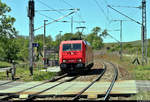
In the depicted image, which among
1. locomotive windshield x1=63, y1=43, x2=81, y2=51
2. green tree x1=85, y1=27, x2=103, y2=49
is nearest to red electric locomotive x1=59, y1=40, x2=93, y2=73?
locomotive windshield x1=63, y1=43, x2=81, y2=51

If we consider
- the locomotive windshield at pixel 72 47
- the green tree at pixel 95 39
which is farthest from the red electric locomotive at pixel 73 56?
the green tree at pixel 95 39

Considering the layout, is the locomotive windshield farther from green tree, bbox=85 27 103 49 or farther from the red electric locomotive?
green tree, bbox=85 27 103 49

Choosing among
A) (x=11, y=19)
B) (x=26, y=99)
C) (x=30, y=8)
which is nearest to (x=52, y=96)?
(x=26, y=99)

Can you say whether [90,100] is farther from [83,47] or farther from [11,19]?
[11,19]

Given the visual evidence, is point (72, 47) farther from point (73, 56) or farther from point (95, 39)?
point (95, 39)

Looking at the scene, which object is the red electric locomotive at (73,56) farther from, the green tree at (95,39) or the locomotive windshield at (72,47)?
the green tree at (95,39)

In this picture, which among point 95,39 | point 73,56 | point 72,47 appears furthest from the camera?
Answer: point 95,39

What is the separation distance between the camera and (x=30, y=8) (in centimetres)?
1989

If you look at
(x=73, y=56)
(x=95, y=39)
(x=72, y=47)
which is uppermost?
(x=95, y=39)

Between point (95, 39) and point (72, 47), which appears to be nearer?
point (72, 47)

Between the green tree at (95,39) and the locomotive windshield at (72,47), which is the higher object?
the green tree at (95,39)

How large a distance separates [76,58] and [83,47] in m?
1.13

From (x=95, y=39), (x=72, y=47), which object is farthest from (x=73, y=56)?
(x=95, y=39)

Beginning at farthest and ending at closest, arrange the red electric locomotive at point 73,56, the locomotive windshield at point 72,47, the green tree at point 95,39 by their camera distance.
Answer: the green tree at point 95,39 → the locomotive windshield at point 72,47 → the red electric locomotive at point 73,56
